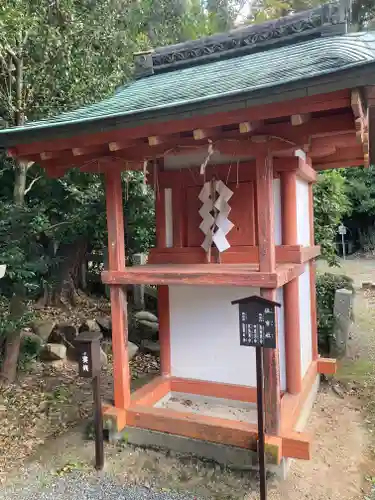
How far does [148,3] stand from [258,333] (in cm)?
825

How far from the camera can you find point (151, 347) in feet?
24.4

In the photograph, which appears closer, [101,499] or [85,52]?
[101,499]

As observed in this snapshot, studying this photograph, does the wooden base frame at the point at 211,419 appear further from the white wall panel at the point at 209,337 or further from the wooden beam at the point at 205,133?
the wooden beam at the point at 205,133

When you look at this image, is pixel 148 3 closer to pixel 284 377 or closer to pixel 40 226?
pixel 40 226

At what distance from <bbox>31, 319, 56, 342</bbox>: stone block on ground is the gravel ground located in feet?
12.0

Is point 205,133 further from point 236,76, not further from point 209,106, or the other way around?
point 236,76

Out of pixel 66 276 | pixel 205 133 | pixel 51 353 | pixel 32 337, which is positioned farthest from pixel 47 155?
pixel 66 276

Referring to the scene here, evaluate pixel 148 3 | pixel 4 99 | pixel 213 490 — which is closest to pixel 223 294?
pixel 213 490

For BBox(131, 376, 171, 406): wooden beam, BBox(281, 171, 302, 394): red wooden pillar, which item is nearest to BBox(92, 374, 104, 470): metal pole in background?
BBox(131, 376, 171, 406): wooden beam

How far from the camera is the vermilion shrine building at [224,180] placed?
300 centimetres

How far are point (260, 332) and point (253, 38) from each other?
11.5 feet

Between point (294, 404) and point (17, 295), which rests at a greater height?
point (17, 295)

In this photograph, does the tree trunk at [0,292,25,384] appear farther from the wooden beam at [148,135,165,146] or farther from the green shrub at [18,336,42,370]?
the wooden beam at [148,135,165,146]

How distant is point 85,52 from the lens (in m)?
5.85
